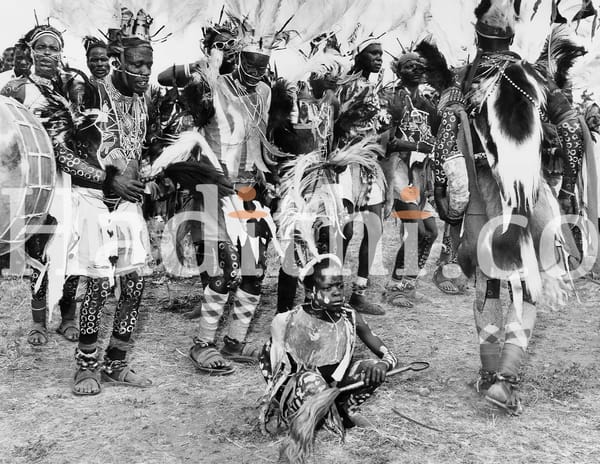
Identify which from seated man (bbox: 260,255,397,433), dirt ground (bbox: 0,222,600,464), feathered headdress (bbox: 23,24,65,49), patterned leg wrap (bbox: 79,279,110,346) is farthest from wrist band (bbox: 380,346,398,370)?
feathered headdress (bbox: 23,24,65,49)

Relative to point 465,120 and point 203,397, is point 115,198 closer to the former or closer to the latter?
point 203,397

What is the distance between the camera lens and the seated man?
10.9ft

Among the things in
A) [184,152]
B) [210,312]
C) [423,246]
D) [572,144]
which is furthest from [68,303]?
[572,144]

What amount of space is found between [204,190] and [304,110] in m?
1.02

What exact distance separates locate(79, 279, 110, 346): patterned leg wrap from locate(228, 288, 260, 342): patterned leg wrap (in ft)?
3.15

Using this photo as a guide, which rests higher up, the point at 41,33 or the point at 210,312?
the point at 41,33

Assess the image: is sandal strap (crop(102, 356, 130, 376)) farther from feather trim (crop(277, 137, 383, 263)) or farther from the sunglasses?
the sunglasses

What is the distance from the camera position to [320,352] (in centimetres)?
340

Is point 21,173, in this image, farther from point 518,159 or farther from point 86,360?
point 518,159

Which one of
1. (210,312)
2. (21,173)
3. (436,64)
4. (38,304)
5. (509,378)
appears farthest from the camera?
(38,304)

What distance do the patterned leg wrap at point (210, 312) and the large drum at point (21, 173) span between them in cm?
118

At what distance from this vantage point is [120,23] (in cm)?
→ 426

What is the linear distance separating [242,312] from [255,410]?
1007 mm

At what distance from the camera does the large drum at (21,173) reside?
11.4 feet
